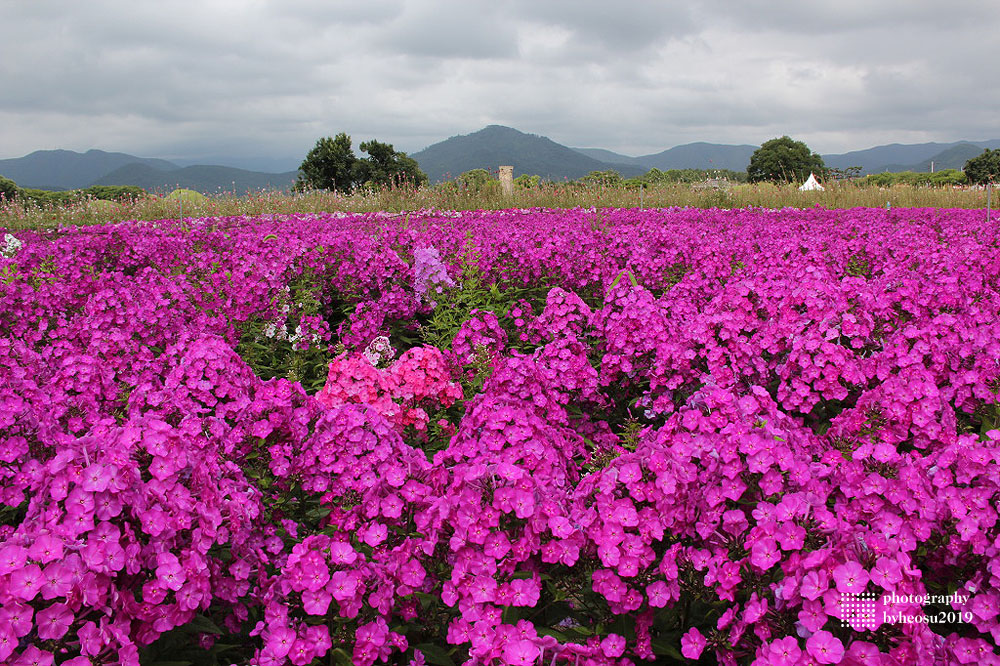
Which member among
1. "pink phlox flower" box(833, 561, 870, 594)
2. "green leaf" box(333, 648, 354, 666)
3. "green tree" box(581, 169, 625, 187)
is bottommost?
"green leaf" box(333, 648, 354, 666)

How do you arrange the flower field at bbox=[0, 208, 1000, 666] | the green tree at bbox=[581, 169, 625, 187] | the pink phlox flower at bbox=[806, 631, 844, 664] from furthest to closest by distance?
the green tree at bbox=[581, 169, 625, 187] → the flower field at bbox=[0, 208, 1000, 666] → the pink phlox flower at bbox=[806, 631, 844, 664]

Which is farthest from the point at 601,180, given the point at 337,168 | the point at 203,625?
the point at 337,168

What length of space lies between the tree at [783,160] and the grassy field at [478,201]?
60.5 meters

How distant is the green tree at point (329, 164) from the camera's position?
5803 centimetres

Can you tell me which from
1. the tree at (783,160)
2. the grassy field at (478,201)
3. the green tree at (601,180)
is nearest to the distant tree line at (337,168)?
the green tree at (601,180)

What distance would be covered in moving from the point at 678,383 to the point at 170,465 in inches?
100

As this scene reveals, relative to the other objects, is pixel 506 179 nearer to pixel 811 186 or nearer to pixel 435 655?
pixel 811 186

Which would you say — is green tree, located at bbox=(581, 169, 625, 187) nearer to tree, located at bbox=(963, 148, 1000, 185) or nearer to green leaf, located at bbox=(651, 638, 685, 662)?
green leaf, located at bbox=(651, 638, 685, 662)

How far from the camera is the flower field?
1.70 meters

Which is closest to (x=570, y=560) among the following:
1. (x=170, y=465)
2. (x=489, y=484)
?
(x=489, y=484)

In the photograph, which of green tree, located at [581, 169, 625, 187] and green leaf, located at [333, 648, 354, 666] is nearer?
green leaf, located at [333, 648, 354, 666]

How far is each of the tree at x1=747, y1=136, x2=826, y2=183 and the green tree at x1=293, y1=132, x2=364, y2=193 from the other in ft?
158

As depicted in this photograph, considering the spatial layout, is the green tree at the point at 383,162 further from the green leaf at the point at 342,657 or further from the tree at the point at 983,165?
the green leaf at the point at 342,657

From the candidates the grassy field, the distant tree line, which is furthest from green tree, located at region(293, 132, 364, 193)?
the grassy field
